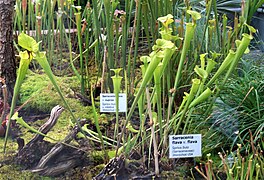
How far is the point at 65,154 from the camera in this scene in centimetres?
134

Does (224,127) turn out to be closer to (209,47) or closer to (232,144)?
(232,144)

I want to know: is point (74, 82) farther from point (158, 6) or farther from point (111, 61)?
point (158, 6)

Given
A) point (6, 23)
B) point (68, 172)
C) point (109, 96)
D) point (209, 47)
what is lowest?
point (68, 172)

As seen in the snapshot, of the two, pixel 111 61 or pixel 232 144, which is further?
pixel 111 61

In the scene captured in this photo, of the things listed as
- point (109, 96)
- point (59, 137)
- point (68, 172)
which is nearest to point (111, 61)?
point (109, 96)

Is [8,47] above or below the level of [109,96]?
above

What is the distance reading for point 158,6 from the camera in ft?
5.11

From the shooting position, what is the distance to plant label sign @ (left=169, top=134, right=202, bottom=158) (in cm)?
124

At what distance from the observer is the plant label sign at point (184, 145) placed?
4.08 ft

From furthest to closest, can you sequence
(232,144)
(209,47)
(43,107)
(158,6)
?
(209,47) < (43,107) < (158,6) < (232,144)

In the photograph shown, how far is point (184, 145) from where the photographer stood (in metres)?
1.26

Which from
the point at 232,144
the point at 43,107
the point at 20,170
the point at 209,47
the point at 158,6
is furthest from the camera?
the point at 209,47

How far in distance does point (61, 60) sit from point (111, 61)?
580mm

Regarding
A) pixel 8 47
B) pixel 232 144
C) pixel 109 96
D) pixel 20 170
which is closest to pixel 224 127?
pixel 232 144
